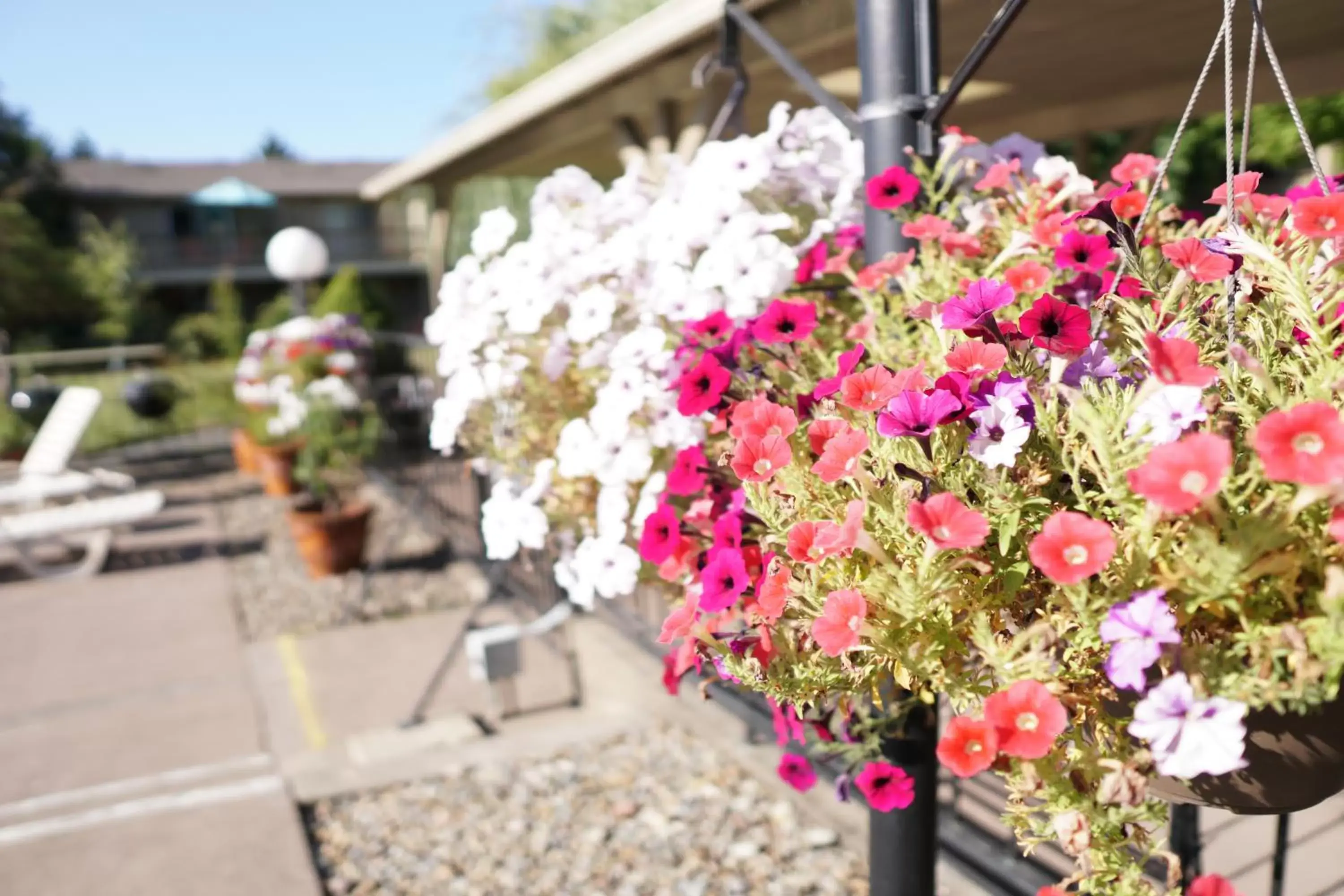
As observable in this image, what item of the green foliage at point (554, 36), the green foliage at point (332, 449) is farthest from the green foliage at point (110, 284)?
the green foliage at point (332, 449)

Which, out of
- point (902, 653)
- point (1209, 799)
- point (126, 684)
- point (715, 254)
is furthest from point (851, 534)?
point (126, 684)

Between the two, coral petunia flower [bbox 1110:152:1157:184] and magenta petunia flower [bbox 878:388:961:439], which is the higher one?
coral petunia flower [bbox 1110:152:1157:184]

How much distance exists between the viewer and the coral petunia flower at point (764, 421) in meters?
1.20

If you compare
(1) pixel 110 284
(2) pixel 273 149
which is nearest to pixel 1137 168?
(1) pixel 110 284

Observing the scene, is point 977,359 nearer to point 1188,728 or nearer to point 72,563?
point 1188,728

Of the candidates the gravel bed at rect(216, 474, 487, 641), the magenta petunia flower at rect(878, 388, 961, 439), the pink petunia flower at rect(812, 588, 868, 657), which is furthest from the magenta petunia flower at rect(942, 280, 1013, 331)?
the gravel bed at rect(216, 474, 487, 641)

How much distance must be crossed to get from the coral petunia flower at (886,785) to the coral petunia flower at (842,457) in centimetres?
55

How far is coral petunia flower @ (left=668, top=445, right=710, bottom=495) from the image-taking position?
4.84 ft

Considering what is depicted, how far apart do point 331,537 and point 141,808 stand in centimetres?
302

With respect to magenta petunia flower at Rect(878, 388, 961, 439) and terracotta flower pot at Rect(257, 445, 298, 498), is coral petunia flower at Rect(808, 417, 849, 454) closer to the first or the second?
magenta petunia flower at Rect(878, 388, 961, 439)

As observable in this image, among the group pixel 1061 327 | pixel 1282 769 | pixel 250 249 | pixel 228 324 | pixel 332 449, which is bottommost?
pixel 332 449

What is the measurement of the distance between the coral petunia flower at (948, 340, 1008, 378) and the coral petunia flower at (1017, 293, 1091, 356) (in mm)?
49

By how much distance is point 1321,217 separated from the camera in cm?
104

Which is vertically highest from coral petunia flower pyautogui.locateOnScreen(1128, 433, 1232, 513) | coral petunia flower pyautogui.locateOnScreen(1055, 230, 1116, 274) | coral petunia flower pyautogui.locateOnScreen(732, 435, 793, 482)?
coral petunia flower pyautogui.locateOnScreen(1055, 230, 1116, 274)
